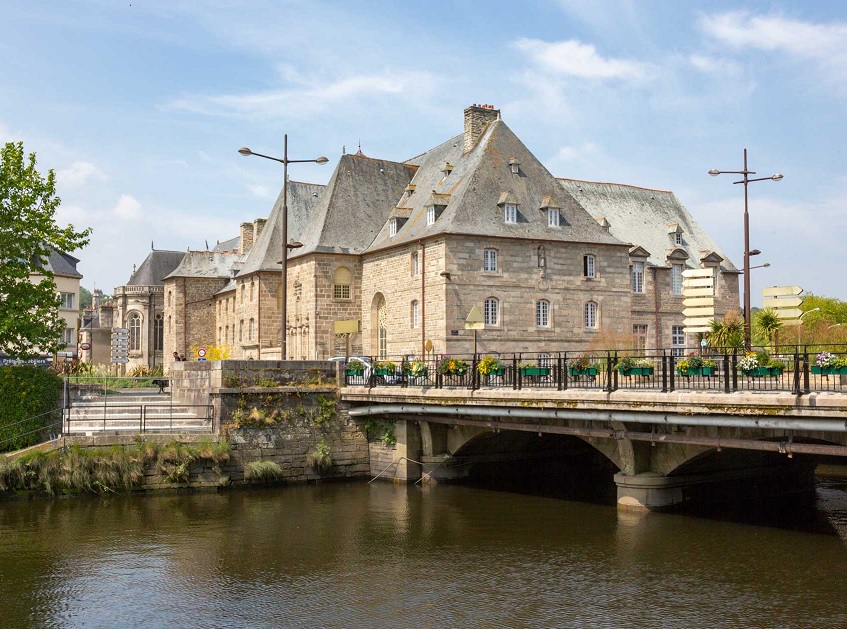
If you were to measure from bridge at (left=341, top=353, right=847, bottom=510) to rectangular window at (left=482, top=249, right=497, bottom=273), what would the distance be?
11.2 metres

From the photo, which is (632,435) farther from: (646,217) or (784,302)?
(646,217)

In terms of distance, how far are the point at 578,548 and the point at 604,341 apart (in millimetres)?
22851

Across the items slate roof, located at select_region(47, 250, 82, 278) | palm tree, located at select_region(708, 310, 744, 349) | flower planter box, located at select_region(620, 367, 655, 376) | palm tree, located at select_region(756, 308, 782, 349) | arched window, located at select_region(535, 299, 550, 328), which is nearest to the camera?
flower planter box, located at select_region(620, 367, 655, 376)

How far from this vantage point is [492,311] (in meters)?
37.2

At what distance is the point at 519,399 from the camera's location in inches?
776

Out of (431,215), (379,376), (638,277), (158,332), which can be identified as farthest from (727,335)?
(158,332)

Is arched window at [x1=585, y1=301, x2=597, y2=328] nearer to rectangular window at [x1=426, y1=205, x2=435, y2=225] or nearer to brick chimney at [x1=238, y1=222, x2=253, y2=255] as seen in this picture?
rectangular window at [x1=426, y1=205, x2=435, y2=225]

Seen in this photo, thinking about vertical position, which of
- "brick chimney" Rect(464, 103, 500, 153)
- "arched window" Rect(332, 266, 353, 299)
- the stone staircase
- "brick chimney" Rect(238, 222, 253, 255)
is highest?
"brick chimney" Rect(464, 103, 500, 153)

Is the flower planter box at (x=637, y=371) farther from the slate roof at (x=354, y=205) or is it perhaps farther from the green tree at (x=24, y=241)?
the slate roof at (x=354, y=205)

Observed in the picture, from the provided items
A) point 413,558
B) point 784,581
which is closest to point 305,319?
point 413,558

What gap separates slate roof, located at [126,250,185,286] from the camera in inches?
2650

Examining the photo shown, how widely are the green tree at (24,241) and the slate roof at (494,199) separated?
51.0ft

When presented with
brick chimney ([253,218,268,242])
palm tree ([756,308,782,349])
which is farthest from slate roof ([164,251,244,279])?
palm tree ([756,308,782,349])

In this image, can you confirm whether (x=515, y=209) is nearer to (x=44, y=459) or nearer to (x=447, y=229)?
(x=447, y=229)
